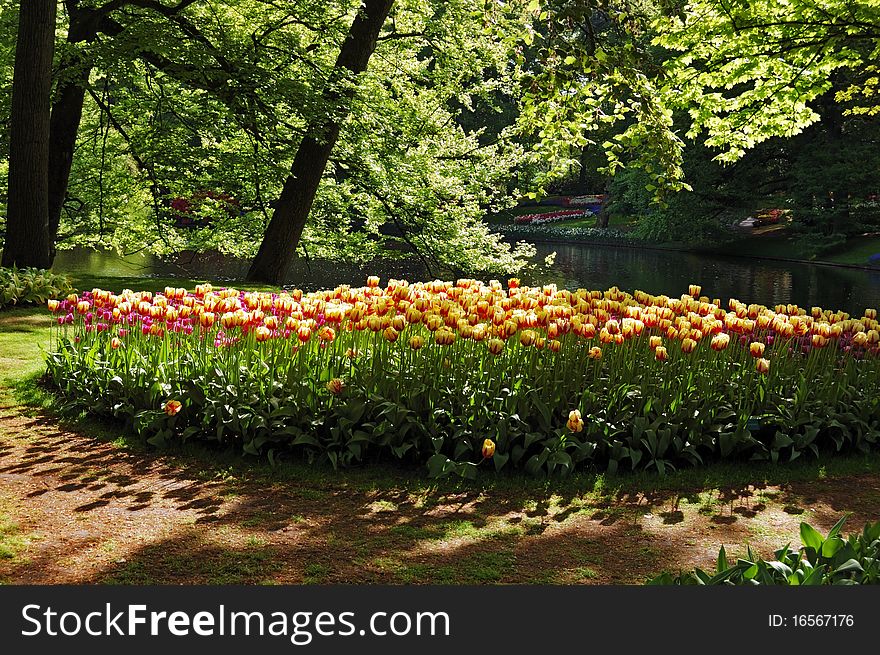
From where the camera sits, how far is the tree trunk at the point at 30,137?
34.3ft

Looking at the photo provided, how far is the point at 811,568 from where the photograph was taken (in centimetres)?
309

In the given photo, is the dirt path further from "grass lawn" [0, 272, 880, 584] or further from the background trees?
the background trees

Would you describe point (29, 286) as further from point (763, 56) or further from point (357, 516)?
point (763, 56)

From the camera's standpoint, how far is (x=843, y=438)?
632cm

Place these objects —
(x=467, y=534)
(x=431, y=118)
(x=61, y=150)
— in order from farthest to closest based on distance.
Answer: (x=431, y=118), (x=61, y=150), (x=467, y=534)

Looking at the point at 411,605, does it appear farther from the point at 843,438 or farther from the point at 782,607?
the point at 843,438

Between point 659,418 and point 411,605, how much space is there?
3514 millimetres

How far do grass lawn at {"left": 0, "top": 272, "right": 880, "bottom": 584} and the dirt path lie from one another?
12 mm

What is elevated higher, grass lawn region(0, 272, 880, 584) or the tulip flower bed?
the tulip flower bed

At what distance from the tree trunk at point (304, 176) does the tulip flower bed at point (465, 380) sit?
6.59m

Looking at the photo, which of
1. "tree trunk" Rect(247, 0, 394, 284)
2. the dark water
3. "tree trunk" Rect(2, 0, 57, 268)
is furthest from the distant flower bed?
"tree trunk" Rect(2, 0, 57, 268)

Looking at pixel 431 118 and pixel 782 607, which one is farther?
pixel 431 118

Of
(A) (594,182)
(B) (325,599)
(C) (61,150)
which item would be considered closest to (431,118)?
(C) (61,150)

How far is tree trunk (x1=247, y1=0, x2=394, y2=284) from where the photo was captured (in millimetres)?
12875
